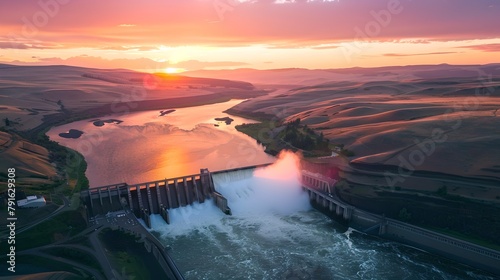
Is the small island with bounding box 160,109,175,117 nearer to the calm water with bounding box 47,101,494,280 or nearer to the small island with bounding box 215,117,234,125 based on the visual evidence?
the small island with bounding box 215,117,234,125

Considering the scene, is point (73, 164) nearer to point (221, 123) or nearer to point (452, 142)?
point (221, 123)

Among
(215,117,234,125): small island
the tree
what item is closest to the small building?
the tree

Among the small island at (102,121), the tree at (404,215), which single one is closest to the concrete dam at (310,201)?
the tree at (404,215)

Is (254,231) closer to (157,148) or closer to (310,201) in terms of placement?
(310,201)

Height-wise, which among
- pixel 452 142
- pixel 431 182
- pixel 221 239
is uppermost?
pixel 452 142

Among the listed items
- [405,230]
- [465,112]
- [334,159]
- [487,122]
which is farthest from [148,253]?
[465,112]
